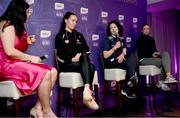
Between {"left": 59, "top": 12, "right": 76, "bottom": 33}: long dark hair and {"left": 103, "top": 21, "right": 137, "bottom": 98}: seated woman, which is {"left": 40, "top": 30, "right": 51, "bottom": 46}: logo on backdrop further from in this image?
{"left": 103, "top": 21, "right": 137, "bottom": 98}: seated woman

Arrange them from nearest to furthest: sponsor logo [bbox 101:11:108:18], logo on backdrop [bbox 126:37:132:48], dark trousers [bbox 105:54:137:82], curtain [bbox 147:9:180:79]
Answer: dark trousers [bbox 105:54:137:82] < sponsor logo [bbox 101:11:108:18] < logo on backdrop [bbox 126:37:132:48] < curtain [bbox 147:9:180:79]

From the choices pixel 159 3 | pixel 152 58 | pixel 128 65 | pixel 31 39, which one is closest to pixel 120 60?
pixel 128 65

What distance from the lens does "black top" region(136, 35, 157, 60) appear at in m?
4.69

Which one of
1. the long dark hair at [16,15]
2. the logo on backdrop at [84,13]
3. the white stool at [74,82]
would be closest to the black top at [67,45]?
the white stool at [74,82]

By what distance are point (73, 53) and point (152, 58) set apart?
5.20 ft

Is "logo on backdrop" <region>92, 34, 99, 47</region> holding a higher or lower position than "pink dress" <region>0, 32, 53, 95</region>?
higher

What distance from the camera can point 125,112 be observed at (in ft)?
13.5

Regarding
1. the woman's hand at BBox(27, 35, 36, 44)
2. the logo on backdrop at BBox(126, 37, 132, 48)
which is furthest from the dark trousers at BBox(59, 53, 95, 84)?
the logo on backdrop at BBox(126, 37, 132, 48)

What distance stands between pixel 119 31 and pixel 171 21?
166 inches

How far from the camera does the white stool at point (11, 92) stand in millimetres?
2584

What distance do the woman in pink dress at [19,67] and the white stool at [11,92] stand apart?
0.04m

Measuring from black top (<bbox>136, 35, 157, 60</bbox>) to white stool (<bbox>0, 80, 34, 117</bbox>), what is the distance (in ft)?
8.42

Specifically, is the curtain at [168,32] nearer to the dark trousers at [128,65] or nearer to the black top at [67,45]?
the dark trousers at [128,65]

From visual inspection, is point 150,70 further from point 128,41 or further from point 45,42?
point 45,42
